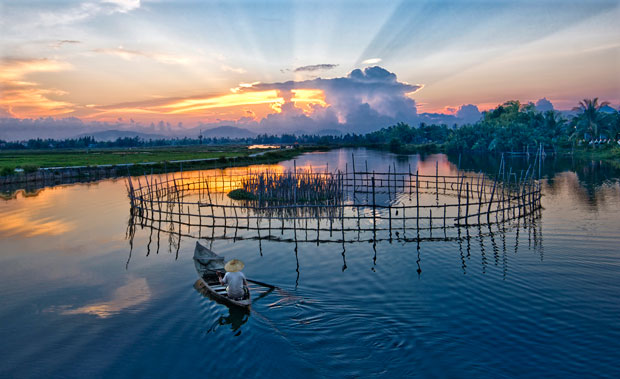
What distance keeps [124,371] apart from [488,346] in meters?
6.35

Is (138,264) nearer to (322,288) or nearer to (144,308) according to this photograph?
(144,308)

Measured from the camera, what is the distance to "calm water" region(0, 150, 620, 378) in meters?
6.60

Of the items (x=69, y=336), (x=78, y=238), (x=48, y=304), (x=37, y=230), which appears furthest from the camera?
(x=37, y=230)

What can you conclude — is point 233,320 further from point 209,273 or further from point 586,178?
point 586,178

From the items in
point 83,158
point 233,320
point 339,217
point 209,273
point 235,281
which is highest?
point 83,158

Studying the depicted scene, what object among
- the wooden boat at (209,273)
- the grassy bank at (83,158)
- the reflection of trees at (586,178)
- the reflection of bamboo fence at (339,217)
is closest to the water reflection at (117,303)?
the wooden boat at (209,273)

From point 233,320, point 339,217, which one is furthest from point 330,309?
point 339,217

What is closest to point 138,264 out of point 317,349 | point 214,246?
point 214,246

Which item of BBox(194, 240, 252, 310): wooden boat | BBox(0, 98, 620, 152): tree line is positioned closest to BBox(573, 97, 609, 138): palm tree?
BBox(0, 98, 620, 152): tree line

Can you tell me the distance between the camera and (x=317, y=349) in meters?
6.92

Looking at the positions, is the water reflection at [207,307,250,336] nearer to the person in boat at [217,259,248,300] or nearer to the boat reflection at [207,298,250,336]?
the boat reflection at [207,298,250,336]

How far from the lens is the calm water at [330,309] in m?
6.60

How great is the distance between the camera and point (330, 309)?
8375 millimetres

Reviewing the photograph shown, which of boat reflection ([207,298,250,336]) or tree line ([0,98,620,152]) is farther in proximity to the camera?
tree line ([0,98,620,152])
